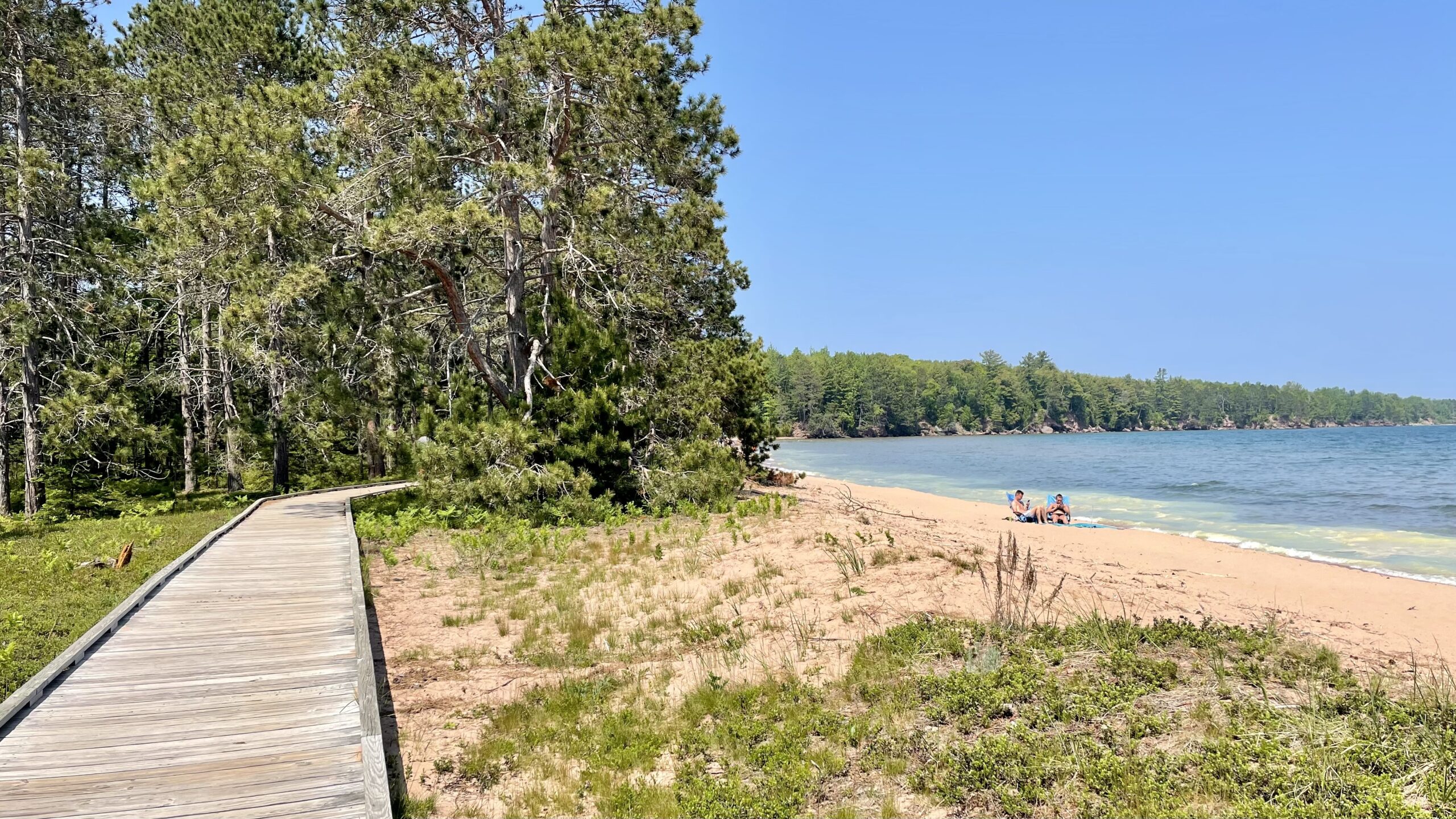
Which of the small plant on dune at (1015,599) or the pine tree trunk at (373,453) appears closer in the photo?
the small plant on dune at (1015,599)

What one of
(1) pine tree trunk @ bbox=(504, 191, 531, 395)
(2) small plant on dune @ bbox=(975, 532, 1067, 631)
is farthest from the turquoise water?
(1) pine tree trunk @ bbox=(504, 191, 531, 395)

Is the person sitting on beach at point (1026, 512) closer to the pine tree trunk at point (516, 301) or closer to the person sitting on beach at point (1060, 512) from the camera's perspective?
the person sitting on beach at point (1060, 512)

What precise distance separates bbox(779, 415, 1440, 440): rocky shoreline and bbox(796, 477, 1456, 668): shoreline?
79.7 metres

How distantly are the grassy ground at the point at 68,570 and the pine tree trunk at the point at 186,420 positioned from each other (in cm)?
327

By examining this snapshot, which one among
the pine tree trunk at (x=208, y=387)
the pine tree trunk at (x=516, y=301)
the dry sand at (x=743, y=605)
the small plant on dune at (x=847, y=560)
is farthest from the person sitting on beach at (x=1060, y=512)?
the pine tree trunk at (x=208, y=387)

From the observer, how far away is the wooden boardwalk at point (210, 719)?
3.98m

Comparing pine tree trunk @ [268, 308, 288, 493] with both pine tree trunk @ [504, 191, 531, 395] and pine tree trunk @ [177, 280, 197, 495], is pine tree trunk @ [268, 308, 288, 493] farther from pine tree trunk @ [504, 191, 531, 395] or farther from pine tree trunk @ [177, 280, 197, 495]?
pine tree trunk @ [504, 191, 531, 395]

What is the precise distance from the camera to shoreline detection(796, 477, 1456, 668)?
8.81 m

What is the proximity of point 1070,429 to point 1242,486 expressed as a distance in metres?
123

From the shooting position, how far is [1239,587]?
12.6 metres

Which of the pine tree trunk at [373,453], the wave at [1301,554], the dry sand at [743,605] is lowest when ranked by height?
the wave at [1301,554]

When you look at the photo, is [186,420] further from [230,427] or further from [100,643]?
[100,643]

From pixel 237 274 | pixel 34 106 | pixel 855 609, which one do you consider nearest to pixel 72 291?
pixel 34 106

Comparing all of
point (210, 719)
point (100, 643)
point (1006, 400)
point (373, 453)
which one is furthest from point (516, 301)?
point (1006, 400)
